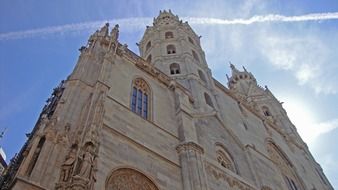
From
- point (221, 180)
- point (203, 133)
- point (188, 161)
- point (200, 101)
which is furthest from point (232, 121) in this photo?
point (188, 161)

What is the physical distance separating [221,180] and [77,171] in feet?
24.8

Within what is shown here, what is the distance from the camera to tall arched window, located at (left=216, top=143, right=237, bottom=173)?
16.5 meters

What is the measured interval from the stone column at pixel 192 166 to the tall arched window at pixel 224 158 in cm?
288

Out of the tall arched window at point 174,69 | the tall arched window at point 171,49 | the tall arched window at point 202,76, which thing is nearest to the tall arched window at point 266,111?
the tall arched window at point 202,76

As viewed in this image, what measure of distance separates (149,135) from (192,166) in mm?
2011

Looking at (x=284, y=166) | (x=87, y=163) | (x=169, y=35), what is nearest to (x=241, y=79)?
(x=169, y=35)

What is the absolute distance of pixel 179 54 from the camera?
81.9ft

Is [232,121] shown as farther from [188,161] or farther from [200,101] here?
[188,161]

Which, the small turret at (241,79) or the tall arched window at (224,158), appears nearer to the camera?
the tall arched window at (224,158)

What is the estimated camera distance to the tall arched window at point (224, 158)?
16516mm

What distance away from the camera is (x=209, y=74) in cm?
2459

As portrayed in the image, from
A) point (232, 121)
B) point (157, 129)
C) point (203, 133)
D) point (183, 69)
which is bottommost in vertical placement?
point (157, 129)

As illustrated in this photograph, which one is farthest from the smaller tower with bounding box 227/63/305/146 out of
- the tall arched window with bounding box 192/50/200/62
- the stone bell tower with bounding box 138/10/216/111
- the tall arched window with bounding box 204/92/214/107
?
the tall arched window with bounding box 204/92/214/107

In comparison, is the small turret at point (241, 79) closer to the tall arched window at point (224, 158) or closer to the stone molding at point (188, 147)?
the tall arched window at point (224, 158)
